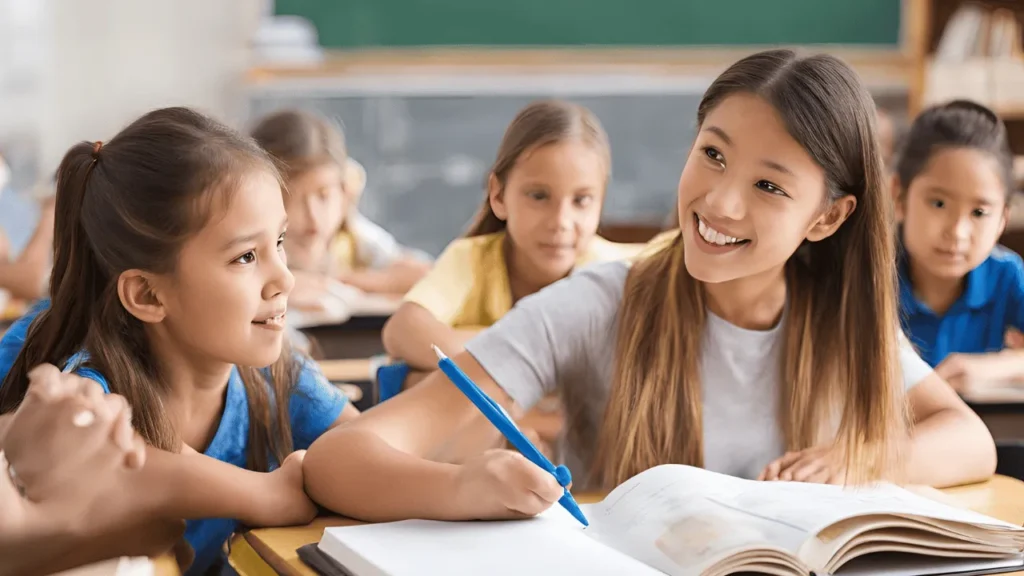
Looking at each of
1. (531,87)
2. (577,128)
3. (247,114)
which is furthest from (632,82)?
(577,128)

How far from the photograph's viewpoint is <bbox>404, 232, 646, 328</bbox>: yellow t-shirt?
6.78 feet

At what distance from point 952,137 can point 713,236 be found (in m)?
0.99

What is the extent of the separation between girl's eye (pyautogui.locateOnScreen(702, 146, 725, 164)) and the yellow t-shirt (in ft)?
2.48

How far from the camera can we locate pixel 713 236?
4.27ft

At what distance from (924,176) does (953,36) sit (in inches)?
123

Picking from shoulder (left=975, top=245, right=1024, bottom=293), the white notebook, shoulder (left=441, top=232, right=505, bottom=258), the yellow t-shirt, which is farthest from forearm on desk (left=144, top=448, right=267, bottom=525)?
shoulder (left=975, top=245, right=1024, bottom=293)

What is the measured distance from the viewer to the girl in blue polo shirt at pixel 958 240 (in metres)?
2.06

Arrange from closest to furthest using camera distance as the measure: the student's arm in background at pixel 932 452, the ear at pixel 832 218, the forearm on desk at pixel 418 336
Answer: the student's arm in background at pixel 932 452, the ear at pixel 832 218, the forearm on desk at pixel 418 336

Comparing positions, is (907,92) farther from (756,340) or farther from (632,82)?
(756,340)

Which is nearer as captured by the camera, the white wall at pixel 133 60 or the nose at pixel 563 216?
the nose at pixel 563 216

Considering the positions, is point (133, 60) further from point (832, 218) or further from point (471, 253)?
→ point (832, 218)

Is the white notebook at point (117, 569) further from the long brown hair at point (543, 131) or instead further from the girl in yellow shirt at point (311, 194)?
the girl in yellow shirt at point (311, 194)

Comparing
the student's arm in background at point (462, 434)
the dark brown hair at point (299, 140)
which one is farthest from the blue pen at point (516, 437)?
the dark brown hair at point (299, 140)

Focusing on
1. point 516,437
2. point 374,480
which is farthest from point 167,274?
point 516,437
